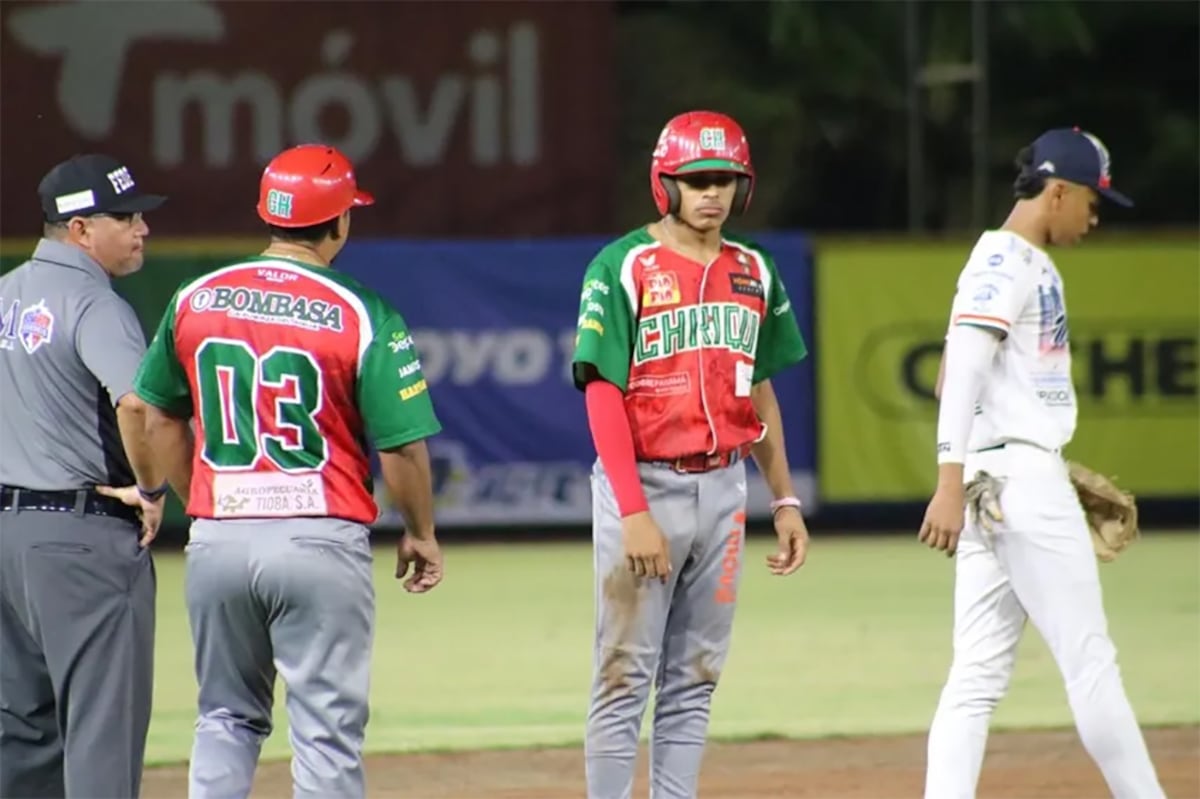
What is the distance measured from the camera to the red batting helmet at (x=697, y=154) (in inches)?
253

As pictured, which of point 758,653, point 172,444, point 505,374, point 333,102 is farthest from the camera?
point 333,102

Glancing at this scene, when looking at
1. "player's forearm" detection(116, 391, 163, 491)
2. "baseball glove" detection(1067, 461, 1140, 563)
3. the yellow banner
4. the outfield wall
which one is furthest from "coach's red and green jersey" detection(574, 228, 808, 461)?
the yellow banner

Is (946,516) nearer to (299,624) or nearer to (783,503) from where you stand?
(783,503)

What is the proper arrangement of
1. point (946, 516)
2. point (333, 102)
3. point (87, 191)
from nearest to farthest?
point (946, 516) < point (87, 191) < point (333, 102)

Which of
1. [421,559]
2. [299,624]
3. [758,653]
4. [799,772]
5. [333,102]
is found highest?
[333,102]

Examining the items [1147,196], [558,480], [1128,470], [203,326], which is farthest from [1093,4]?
[203,326]

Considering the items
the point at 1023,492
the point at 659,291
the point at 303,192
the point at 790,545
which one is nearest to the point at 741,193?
the point at 659,291

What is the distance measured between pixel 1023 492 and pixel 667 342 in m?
1.07

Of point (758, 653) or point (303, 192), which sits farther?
point (758, 653)

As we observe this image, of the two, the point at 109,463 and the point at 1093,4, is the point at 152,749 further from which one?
the point at 1093,4

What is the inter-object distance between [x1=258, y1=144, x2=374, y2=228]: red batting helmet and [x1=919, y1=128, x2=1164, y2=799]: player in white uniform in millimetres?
1755

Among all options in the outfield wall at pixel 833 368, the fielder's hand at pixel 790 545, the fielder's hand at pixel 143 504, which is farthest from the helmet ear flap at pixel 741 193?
the outfield wall at pixel 833 368

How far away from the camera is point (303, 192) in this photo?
19.4 feet

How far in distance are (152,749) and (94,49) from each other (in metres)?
9.40
